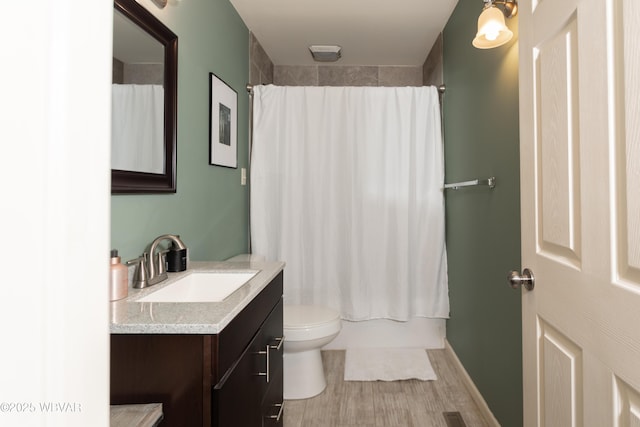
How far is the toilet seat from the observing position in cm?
201

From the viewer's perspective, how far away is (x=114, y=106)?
1241mm

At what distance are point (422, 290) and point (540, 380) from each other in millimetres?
1715

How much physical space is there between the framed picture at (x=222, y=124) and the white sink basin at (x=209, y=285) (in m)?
0.74

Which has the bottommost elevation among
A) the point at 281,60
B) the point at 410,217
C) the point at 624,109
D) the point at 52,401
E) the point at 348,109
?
the point at 52,401

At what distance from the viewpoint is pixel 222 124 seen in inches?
86.0

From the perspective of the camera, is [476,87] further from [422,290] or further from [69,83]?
[69,83]

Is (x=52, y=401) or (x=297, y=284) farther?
(x=297, y=284)

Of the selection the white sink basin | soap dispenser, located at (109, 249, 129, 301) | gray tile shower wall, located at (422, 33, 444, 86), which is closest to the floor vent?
the white sink basin

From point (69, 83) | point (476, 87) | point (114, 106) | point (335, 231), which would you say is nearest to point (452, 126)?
point (476, 87)

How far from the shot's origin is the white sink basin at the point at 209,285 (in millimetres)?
1453

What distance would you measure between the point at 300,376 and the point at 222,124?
152cm

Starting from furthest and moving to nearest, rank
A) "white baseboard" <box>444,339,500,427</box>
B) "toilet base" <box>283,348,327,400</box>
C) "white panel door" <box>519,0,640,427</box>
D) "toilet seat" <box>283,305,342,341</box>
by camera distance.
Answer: "toilet base" <box>283,348,327,400</box> → "toilet seat" <box>283,305,342,341</box> → "white baseboard" <box>444,339,500,427</box> → "white panel door" <box>519,0,640,427</box>

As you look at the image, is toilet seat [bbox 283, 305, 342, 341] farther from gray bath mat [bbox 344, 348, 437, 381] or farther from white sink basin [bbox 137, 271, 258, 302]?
white sink basin [bbox 137, 271, 258, 302]

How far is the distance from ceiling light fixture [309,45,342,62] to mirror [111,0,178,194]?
1.58 meters
